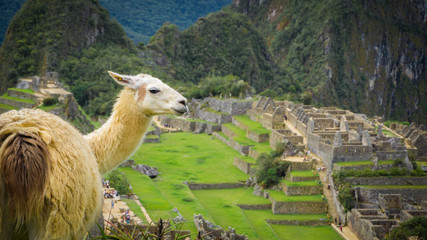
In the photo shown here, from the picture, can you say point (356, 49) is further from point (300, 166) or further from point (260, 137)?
point (300, 166)

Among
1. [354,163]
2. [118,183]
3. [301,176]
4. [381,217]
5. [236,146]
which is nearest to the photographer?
[118,183]

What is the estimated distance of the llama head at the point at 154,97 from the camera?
4.63 m

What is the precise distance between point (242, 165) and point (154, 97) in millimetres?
24856

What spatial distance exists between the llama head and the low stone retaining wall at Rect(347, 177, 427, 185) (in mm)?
20029

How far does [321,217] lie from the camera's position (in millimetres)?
22781

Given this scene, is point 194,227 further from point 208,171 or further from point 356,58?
point 356,58

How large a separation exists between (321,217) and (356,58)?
3561 inches

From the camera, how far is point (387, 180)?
24328mm

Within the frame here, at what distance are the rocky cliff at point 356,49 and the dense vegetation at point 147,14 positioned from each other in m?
17.3

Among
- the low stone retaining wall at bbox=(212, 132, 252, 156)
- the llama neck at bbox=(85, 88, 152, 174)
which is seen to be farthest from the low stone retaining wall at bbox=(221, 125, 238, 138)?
the llama neck at bbox=(85, 88, 152, 174)

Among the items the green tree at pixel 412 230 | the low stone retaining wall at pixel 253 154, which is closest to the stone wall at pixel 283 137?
the low stone retaining wall at pixel 253 154

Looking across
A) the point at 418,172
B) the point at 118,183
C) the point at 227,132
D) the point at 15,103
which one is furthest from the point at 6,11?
the point at 418,172

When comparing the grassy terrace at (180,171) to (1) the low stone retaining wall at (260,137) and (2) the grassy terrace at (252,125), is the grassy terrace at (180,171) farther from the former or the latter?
(2) the grassy terrace at (252,125)

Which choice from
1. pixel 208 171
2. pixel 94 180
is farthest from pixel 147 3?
pixel 94 180
